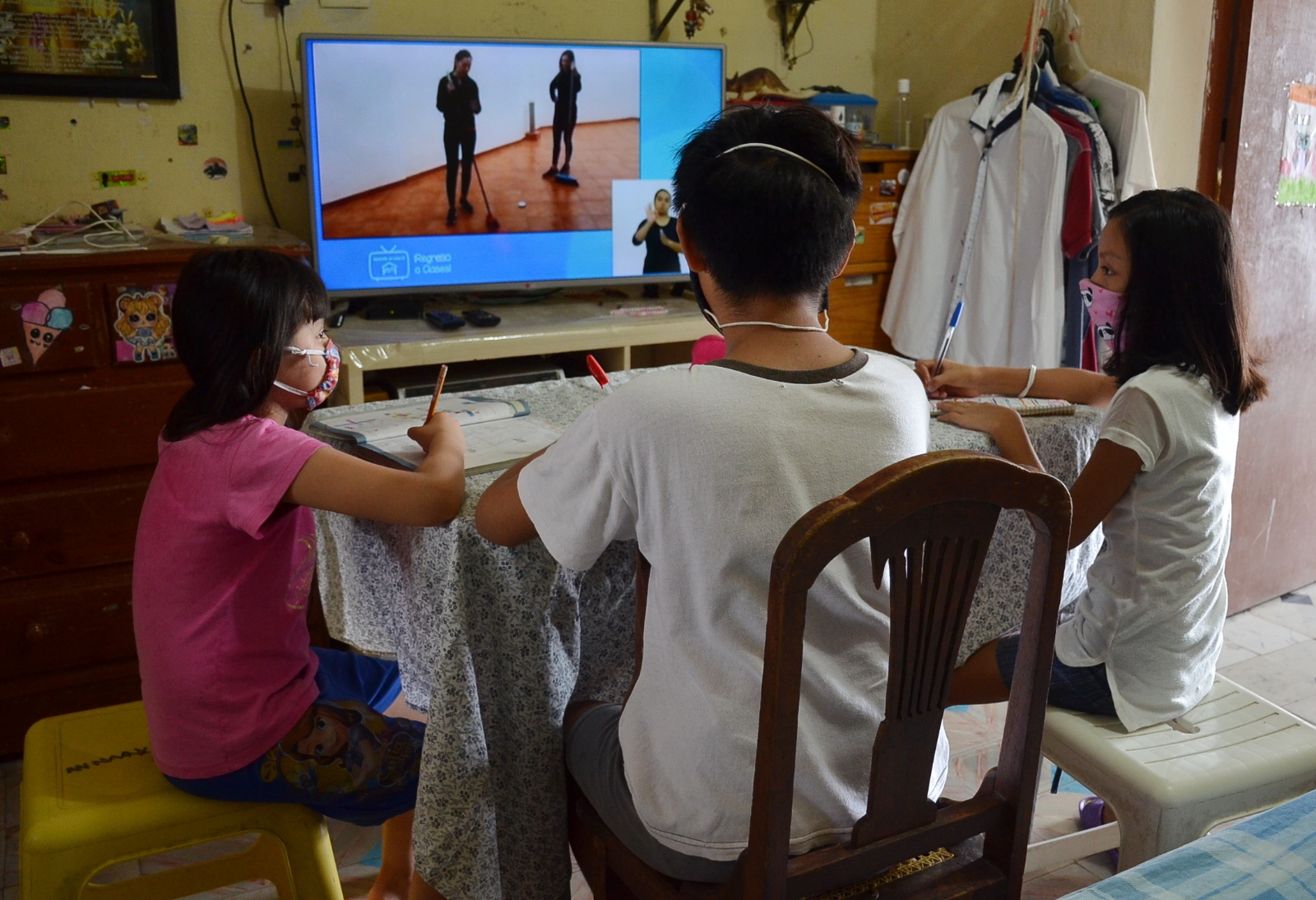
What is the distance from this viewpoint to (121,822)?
1.26m

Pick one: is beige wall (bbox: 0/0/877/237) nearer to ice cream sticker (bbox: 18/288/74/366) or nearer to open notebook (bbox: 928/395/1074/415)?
ice cream sticker (bbox: 18/288/74/366)

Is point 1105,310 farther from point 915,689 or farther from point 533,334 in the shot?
point 533,334

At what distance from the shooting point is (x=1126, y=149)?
8.85ft

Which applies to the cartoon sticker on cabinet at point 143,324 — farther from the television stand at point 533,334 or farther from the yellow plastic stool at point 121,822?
the yellow plastic stool at point 121,822

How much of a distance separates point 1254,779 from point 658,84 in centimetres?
222

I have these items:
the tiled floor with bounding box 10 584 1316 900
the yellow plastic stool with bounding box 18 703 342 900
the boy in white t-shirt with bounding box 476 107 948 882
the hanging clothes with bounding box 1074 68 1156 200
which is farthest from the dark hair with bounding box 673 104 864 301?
the hanging clothes with bounding box 1074 68 1156 200

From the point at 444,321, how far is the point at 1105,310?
5.23 ft

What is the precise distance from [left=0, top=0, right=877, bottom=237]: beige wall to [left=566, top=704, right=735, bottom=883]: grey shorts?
2.01 m

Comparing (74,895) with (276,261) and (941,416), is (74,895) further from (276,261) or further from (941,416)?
(941,416)

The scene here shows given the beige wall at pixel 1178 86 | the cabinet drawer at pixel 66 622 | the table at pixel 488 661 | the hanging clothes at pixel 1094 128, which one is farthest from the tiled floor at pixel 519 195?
the table at pixel 488 661

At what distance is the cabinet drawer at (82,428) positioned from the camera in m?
2.10

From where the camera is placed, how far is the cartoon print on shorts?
1.34 meters

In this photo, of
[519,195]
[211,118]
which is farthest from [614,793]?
[211,118]

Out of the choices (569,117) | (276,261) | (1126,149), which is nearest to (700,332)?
(569,117)
